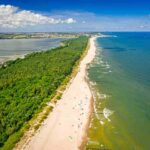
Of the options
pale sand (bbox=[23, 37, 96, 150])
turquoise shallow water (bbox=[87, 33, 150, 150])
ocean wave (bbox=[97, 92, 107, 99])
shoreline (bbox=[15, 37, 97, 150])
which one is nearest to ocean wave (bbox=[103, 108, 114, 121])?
turquoise shallow water (bbox=[87, 33, 150, 150])

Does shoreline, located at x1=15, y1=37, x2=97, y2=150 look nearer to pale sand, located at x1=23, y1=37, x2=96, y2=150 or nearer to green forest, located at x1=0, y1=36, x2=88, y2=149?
pale sand, located at x1=23, y1=37, x2=96, y2=150

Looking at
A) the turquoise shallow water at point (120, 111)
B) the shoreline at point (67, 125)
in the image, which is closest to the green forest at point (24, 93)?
the shoreline at point (67, 125)

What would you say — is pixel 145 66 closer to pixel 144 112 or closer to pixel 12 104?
pixel 144 112

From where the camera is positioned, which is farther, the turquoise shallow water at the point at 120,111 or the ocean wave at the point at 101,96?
the ocean wave at the point at 101,96

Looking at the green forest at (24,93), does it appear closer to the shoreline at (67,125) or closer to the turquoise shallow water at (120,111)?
the shoreline at (67,125)

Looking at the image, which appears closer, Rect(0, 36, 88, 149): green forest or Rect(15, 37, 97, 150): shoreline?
Rect(15, 37, 97, 150): shoreline

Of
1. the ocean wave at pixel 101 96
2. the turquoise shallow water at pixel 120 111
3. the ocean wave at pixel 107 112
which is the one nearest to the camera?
the turquoise shallow water at pixel 120 111

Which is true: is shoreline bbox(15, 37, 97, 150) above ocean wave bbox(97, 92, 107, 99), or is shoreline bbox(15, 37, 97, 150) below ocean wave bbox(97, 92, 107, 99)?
below

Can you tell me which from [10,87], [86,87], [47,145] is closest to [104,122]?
[47,145]

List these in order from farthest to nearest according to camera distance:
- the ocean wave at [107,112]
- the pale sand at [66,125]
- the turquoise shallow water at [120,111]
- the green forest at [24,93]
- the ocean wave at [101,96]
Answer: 1. the ocean wave at [101,96]
2. the ocean wave at [107,112]
3. the green forest at [24,93]
4. the turquoise shallow water at [120,111]
5. the pale sand at [66,125]
